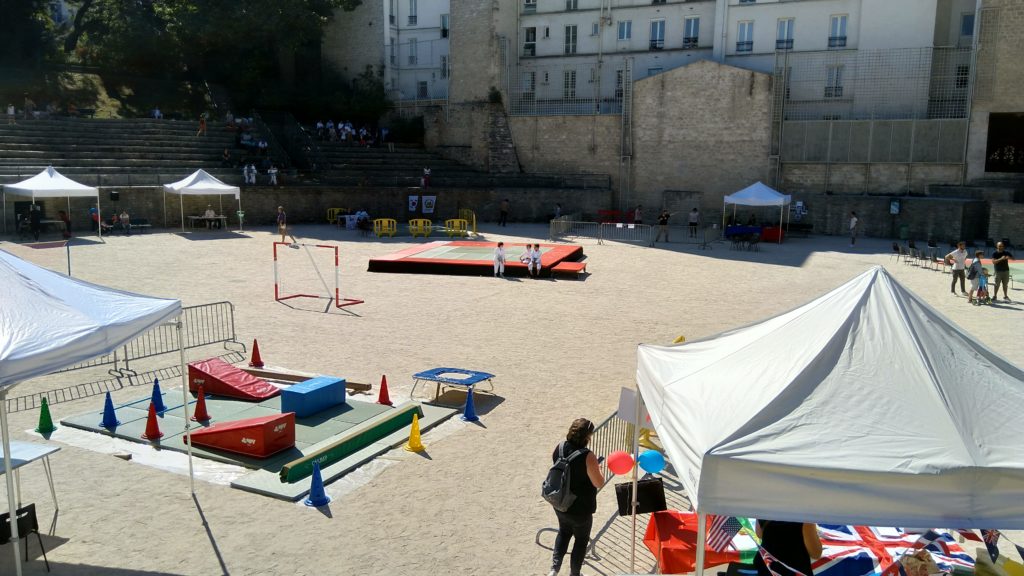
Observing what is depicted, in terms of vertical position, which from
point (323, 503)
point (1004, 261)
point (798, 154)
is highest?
point (798, 154)

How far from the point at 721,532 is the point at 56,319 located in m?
6.09

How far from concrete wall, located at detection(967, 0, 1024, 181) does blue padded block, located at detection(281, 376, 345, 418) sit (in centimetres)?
3322

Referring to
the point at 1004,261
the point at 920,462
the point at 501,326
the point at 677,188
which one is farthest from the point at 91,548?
the point at 677,188

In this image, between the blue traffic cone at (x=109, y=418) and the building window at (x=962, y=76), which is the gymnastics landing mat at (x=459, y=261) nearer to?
the blue traffic cone at (x=109, y=418)

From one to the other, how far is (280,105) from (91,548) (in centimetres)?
4298

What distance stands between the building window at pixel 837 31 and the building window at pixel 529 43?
53.5ft

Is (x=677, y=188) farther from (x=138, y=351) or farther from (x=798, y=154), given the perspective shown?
(x=138, y=351)

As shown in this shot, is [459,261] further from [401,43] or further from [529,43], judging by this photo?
[401,43]

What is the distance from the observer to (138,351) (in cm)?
1398

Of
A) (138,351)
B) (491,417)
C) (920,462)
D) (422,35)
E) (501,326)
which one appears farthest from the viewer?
(422,35)

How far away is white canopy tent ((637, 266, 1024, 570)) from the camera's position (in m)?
4.56

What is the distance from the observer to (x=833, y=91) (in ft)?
123

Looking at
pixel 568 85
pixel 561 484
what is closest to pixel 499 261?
pixel 561 484

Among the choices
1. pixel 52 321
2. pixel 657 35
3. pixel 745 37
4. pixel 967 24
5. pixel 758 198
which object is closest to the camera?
pixel 52 321
